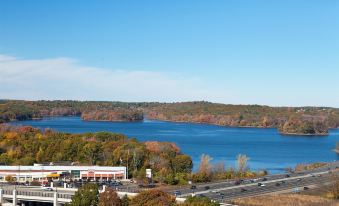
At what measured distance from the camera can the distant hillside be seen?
106 metres

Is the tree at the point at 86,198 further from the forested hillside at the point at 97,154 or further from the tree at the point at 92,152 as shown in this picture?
the tree at the point at 92,152

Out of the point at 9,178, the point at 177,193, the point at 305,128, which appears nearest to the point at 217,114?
A: the point at 305,128

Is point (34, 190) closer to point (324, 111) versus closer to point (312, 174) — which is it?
point (312, 174)

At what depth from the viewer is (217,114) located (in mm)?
134625

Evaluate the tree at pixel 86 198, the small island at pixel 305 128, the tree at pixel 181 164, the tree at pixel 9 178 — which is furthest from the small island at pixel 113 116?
the tree at pixel 86 198

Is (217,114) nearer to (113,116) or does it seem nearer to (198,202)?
(113,116)

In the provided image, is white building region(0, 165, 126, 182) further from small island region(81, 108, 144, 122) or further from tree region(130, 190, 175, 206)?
small island region(81, 108, 144, 122)

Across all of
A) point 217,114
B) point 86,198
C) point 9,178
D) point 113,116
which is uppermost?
point 217,114

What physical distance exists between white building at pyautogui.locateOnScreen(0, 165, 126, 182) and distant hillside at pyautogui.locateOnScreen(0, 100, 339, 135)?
70432mm

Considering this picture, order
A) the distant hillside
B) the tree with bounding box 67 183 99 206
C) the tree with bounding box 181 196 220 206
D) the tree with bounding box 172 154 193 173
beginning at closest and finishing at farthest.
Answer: the tree with bounding box 181 196 220 206 < the tree with bounding box 67 183 99 206 < the tree with bounding box 172 154 193 173 < the distant hillside

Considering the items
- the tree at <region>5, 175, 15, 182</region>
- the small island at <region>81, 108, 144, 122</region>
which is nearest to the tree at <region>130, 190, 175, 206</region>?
the tree at <region>5, 175, 15, 182</region>

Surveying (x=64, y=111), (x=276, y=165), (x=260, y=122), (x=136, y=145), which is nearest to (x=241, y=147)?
(x=276, y=165)

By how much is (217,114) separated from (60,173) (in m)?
101

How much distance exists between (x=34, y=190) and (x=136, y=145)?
15.2m
